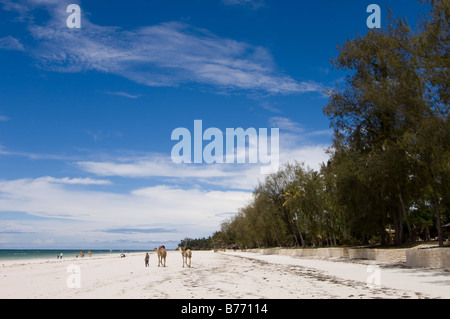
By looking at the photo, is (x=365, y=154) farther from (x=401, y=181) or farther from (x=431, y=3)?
(x=431, y=3)

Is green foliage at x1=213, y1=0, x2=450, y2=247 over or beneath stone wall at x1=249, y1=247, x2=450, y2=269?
over

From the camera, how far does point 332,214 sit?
5088cm

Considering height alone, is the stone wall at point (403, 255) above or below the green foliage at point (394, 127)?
below
